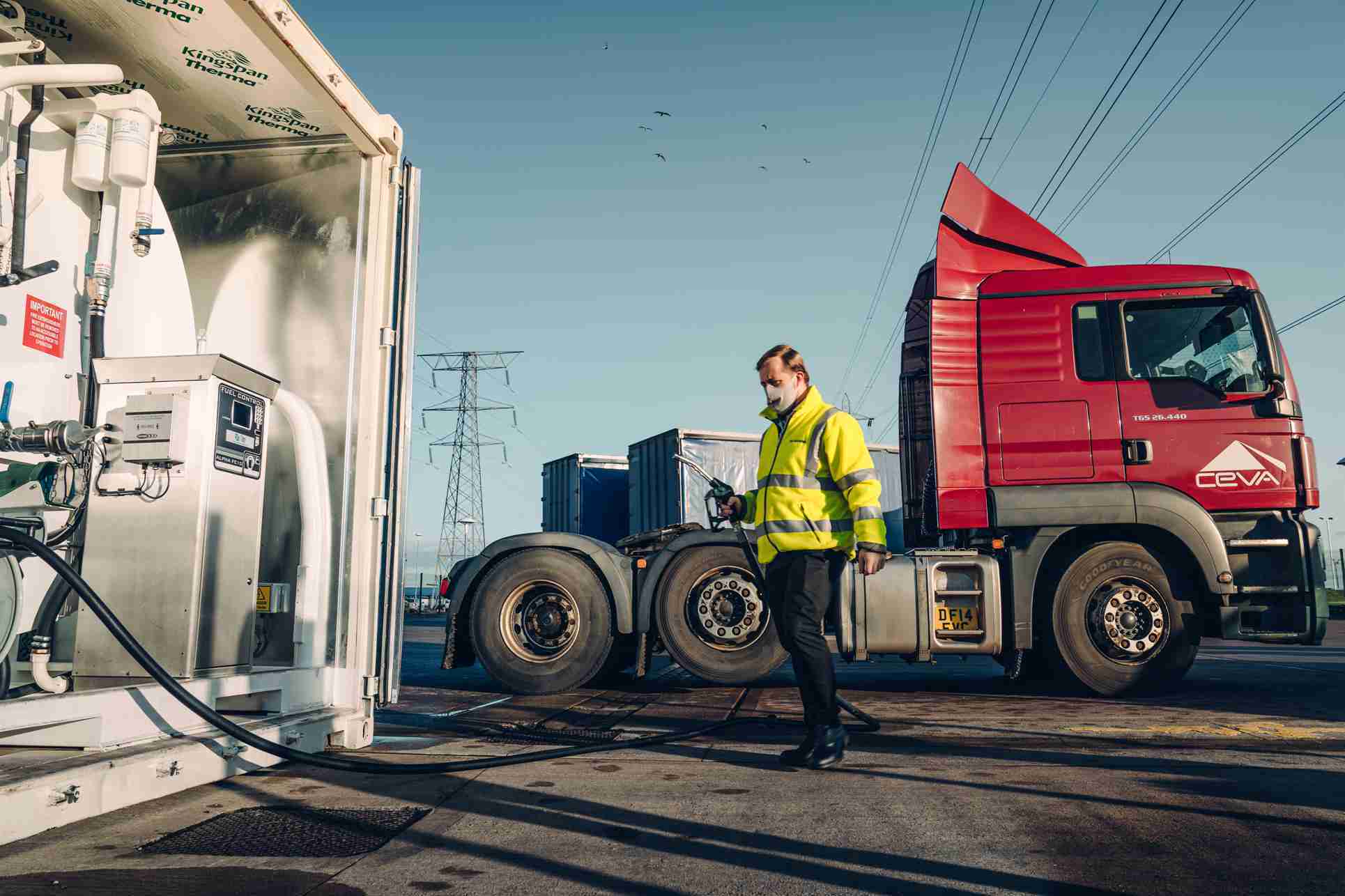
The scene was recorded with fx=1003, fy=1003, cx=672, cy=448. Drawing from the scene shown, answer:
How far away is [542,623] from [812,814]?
4.58m

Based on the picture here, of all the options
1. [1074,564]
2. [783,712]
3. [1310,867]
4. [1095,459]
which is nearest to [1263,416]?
[1095,459]

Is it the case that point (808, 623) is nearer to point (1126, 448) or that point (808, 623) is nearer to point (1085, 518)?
point (1085, 518)

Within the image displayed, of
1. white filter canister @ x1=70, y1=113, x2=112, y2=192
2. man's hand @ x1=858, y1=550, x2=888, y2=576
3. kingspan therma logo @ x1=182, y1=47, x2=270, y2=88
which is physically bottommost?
man's hand @ x1=858, y1=550, x2=888, y2=576

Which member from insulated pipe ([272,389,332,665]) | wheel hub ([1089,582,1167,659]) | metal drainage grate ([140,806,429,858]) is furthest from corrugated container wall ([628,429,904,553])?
metal drainage grate ([140,806,429,858])

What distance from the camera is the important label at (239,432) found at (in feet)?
14.8

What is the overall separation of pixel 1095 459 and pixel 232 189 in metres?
5.95

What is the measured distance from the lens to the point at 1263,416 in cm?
699

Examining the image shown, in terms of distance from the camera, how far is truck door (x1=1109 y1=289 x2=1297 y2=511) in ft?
22.9

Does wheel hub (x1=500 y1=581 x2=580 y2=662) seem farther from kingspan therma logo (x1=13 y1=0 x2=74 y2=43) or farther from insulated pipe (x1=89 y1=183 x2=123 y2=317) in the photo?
kingspan therma logo (x1=13 y1=0 x2=74 y2=43)

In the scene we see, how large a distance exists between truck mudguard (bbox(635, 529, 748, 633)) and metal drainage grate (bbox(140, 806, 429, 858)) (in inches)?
162

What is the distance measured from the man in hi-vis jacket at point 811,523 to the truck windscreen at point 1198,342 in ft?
11.7

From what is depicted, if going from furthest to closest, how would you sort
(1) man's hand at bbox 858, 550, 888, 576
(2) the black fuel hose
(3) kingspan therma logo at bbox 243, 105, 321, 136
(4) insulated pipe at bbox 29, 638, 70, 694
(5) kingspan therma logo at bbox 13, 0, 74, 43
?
1. (3) kingspan therma logo at bbox 243, 105, 321, 136
2. (5) kingspan therma logo at bbox 13, 0, 74, 43
3. (1) man's hand at bbox 858, 550, 888, 576
4. (4) insulated pipe at bbox 29, 638, 70, 694
5. (2) the black fuel hose

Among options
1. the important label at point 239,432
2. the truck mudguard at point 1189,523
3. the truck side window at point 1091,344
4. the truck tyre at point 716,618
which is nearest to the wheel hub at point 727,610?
the truck tyre at point 716,618

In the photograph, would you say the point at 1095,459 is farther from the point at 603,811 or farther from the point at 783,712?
the point at 603,811
